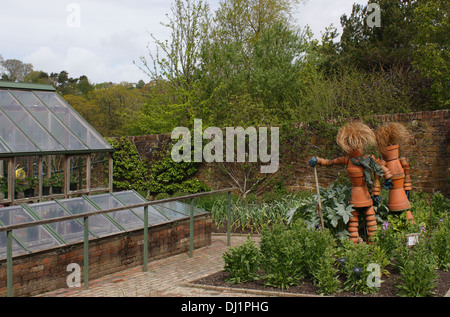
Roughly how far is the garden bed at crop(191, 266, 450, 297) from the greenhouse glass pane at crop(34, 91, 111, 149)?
527 centimetres

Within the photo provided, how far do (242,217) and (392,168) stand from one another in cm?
353

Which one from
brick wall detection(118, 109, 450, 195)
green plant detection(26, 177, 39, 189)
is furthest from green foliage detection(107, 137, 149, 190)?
brick wall detection(118, 109, 450, 195)

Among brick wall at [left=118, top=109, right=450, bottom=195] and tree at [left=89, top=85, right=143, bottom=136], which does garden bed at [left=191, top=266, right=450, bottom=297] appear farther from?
A: tree at [left=89, top=85, right=143, bottom=136]

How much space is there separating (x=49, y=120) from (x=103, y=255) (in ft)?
14.8

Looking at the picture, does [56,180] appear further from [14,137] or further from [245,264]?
[245,264]

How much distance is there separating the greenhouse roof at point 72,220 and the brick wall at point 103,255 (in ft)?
0.33

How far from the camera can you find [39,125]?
30.0 feet

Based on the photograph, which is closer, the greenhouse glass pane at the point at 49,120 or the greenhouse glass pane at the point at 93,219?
the greenhouse glass pane at the point at 93,219

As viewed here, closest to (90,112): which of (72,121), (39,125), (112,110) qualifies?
(112,110)

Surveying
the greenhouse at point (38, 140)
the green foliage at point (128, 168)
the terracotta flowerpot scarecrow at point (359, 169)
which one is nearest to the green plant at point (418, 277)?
the terracotta flowerpot scarecrow at point (359, 169)

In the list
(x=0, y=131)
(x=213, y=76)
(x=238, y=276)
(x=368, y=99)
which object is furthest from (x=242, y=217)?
(x=213, y=76)

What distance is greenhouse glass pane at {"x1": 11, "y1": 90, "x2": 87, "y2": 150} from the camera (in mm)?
9352

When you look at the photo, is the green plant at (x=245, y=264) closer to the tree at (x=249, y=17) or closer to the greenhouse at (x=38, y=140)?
the greenhouse at (x=38, y=140)

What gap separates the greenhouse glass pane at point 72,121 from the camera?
9.79 meters
